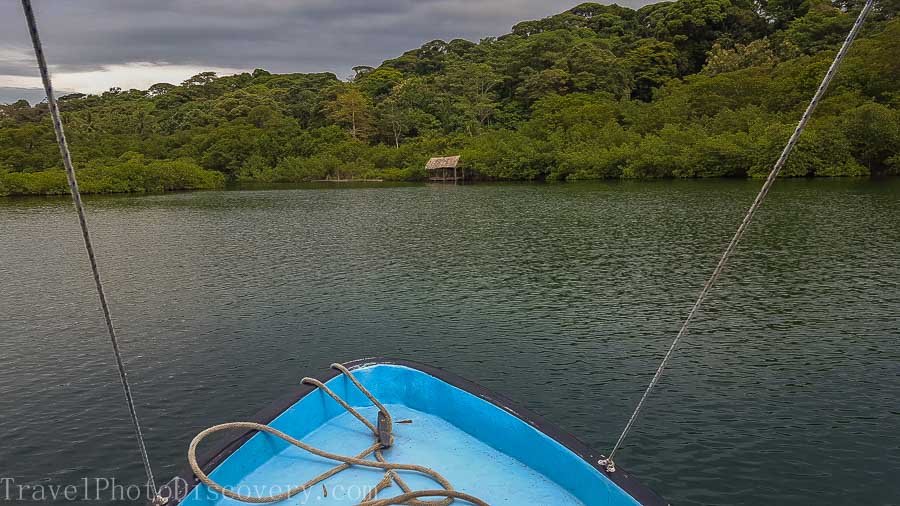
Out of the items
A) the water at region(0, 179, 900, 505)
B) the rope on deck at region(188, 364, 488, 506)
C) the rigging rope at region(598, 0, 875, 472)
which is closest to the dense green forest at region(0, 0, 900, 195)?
the water at region(0, 179, 900, 505)

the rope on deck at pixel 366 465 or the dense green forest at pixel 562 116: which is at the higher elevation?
the dense green forest at pixel 562 116

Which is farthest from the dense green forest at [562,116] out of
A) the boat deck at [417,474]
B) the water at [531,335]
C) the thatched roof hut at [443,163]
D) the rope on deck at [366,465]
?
the rope on deck at [366,465]

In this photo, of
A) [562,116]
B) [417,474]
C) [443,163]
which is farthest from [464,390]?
[562,116]

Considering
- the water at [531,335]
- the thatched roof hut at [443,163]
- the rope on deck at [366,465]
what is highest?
the thatched roof hut at [443,163]

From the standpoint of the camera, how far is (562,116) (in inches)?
2501

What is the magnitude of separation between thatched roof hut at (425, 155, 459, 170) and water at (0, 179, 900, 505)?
34.4 meters

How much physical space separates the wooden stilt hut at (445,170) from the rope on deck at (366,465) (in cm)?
5430

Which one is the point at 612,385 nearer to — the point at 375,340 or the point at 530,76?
the point at 375,340

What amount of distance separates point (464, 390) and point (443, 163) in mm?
54998

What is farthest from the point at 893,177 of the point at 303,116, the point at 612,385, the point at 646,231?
the point at 303,116

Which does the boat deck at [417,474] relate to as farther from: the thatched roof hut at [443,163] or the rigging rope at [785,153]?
the thatched roof hut at [443,163]

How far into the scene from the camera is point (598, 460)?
447cm

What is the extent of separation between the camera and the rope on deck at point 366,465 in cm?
441

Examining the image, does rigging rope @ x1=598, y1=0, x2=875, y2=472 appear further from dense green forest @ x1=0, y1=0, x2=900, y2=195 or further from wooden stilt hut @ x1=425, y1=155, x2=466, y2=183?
wooden stilt hut @ x1=425, y1=155, x2=466, y2=183
